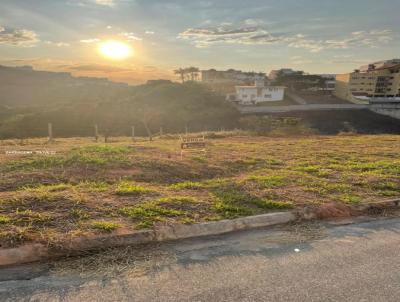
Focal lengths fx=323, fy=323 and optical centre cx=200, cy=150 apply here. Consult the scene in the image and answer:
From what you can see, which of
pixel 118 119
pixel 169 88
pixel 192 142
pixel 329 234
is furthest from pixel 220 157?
pixel 169 88

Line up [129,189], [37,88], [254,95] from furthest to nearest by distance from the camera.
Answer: [37,88] → [254,95] → [129,189]

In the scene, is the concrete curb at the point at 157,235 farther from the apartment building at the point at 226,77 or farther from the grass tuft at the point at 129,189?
the apartment building at the point at 226,77

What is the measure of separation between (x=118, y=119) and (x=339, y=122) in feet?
115

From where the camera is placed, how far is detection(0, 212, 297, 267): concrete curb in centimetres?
350

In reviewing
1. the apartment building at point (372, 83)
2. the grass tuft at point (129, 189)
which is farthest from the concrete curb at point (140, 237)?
the apartment building at point (372, 83)

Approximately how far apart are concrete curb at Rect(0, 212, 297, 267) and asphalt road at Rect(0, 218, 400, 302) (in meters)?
0.15

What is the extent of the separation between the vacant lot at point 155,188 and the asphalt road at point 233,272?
55 centimetres

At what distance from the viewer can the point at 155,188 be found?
595cm

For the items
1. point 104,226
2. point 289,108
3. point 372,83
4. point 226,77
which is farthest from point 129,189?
point 226,77

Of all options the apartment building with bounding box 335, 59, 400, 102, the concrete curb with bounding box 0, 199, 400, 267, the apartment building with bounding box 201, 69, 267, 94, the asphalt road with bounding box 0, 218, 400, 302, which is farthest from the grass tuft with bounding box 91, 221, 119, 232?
the apartment building with bounding box 201, 69, 267, 94

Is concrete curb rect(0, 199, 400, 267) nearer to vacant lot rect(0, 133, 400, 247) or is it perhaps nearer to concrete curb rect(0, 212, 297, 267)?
concrete curb rect(0, 212, 297, 267)

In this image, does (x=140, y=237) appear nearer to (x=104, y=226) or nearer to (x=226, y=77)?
(x=104, y=226)

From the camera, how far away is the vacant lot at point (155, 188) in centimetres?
425

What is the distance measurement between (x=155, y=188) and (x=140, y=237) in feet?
6.59
